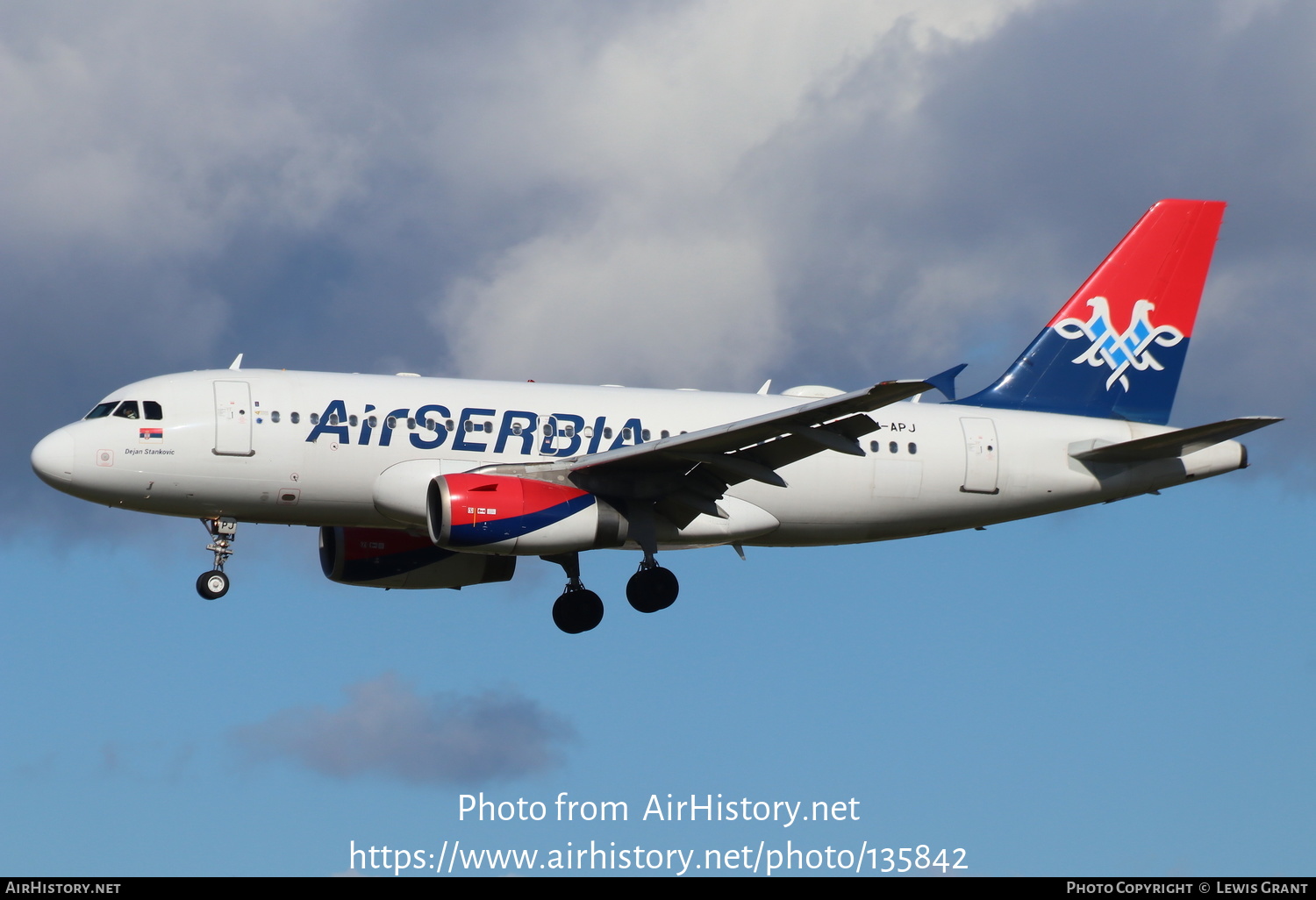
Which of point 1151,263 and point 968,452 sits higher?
point 1151,263

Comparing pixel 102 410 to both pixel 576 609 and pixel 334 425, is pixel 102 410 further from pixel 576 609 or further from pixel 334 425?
pixel 576 609

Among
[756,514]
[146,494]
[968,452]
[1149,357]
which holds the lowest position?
[146,494]

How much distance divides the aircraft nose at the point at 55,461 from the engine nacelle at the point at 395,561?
713 cm

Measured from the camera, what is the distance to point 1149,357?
1609 inches

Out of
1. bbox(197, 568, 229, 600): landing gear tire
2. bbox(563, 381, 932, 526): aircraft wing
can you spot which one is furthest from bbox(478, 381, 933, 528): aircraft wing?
bbox(197, 568, 229, 600): landing gear tire

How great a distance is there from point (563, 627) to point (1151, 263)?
55.2 feet

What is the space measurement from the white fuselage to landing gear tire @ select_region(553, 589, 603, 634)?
129 inches

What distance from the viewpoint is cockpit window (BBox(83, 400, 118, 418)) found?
111ft

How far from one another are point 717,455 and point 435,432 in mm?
5655

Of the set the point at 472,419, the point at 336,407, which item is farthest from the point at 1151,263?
the point at 336,407

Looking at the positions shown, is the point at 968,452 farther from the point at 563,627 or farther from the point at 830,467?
the point at 563,627

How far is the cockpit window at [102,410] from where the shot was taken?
3375 centimetres

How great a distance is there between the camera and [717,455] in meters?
33.2

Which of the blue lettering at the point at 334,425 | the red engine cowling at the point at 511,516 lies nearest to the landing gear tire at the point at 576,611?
the red engine cowling at the point at 511,516
